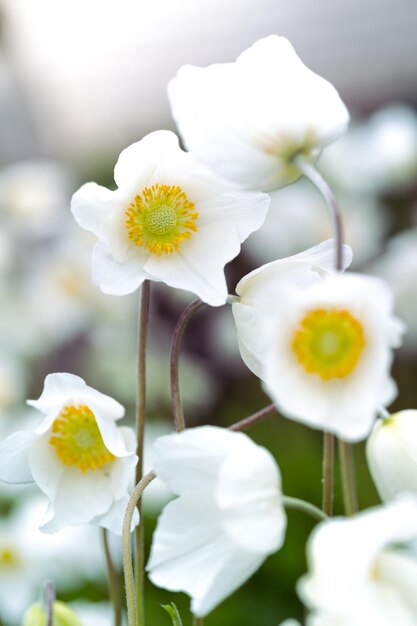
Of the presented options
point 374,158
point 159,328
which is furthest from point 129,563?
point 159,328

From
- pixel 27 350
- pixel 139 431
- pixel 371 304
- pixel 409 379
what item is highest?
pixel 371 304

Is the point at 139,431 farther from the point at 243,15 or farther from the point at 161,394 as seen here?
the point at 243,15

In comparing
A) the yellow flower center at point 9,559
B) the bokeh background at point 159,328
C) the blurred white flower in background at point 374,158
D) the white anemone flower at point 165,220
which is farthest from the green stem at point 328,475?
the blurred white flower in background at point 374,158

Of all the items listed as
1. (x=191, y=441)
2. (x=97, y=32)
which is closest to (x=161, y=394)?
(x=191, y=441)

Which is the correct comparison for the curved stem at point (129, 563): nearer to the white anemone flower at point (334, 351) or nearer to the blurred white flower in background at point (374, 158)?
the white anemone flower at point (334, 351)

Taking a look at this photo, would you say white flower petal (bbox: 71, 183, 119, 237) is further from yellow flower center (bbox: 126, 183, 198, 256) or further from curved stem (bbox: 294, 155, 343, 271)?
curved stem (bbox: 294, 155, 343, 271)

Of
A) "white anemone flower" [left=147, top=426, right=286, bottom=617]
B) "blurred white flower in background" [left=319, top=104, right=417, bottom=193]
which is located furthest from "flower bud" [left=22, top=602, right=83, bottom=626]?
"blurred white flower in background" [left=319, top=104, right=417, bottom=193]

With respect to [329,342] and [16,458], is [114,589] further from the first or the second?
[329,342]
